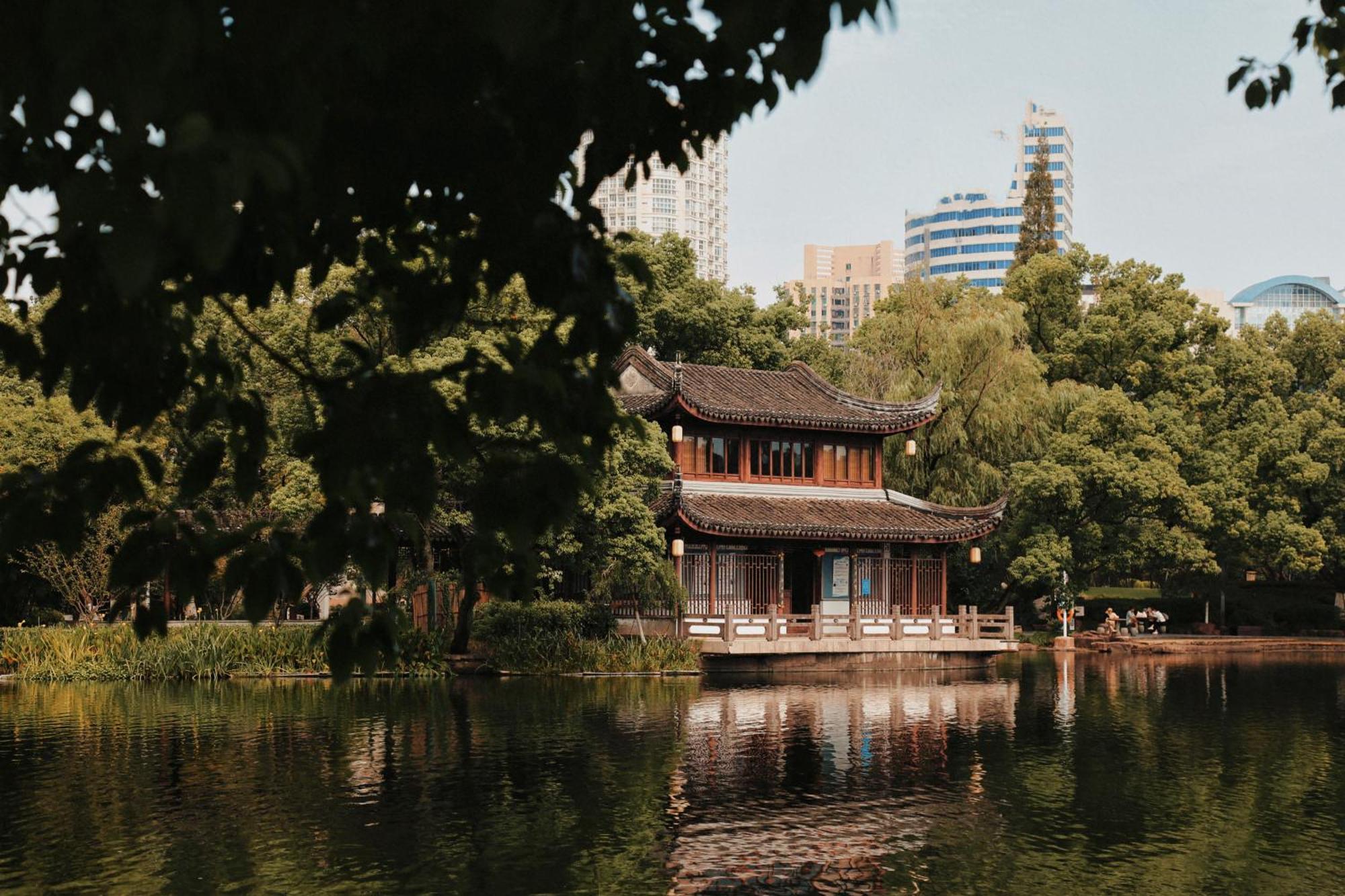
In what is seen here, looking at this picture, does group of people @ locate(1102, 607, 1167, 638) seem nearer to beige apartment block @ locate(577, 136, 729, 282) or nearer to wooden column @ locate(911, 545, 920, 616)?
wooden column @ locate(911, 545, 920, 616)

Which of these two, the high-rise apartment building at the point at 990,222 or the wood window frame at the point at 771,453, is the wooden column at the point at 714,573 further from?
the high-rise apartment building at the point at 990,222

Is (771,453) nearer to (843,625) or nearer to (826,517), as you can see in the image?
(826,517)

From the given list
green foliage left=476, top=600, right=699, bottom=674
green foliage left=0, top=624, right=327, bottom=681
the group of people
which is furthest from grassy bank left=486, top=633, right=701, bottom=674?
the group of people

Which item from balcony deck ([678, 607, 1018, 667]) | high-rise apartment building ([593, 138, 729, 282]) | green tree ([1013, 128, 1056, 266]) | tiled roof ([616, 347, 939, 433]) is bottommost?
balcony deck ([678, 607, 1018, 667])

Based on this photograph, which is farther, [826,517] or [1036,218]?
[1036,218]

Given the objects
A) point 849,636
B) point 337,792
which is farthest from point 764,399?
point 337,792

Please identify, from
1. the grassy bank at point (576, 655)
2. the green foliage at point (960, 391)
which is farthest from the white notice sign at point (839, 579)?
the green foliage at point (960, 391)

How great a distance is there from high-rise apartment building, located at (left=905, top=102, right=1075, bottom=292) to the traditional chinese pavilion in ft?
449

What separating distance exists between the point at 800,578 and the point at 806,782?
903 inches

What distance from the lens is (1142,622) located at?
5288 centimetres

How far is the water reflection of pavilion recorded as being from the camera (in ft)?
41.5

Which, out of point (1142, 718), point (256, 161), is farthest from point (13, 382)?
point (256, 161)

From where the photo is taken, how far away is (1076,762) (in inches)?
759

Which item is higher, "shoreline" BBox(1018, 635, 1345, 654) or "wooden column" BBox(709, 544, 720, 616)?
"wooden column" BBox(709, 544, 720, 616)
